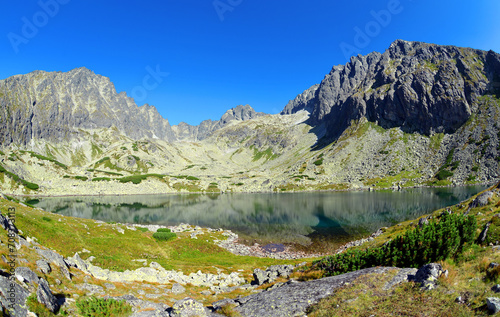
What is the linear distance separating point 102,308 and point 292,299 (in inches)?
355

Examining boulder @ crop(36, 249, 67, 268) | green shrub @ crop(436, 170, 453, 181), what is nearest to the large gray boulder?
boulder @ crop(36, 249, 67, 268)

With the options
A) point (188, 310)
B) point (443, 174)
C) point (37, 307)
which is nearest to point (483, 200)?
point (188, 310)

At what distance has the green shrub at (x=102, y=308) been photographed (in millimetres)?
10734

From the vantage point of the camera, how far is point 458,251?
13469mm

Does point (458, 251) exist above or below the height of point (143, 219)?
above

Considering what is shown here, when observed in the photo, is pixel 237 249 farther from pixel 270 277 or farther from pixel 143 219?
pixel 143 219

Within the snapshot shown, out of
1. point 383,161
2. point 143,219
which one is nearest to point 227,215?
point 143,219

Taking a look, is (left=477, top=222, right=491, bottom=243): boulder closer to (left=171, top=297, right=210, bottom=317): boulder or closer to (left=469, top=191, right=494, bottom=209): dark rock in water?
(left=171, top=297, right=210, bottom=317): boulder

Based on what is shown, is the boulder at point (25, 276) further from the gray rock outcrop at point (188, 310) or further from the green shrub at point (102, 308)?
the gray rock outcrop at point (188, 310)

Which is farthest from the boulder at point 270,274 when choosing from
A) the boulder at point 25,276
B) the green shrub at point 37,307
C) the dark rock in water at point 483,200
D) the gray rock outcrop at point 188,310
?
the dark rock in water at point 483,200

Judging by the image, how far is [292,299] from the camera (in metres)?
12.7

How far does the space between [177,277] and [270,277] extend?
9.42 metres

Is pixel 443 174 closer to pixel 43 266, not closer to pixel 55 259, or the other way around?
pixel 55 259

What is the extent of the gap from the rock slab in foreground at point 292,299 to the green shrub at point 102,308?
471 cm
